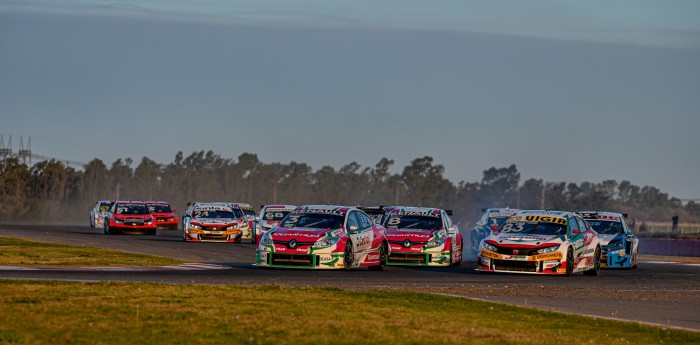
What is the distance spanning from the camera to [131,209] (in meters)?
47.2

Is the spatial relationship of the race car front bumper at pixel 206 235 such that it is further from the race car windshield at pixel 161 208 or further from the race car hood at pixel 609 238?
the race car hood at pixel 609 238

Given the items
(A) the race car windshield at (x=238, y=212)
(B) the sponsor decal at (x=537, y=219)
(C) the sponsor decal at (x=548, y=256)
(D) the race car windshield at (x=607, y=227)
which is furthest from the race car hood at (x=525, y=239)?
(A) the race car windshield at (x=238, y=212)

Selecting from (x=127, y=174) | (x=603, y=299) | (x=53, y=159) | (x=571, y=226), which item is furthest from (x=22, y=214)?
(x=603, y=299)

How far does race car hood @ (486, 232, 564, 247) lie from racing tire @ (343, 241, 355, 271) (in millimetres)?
2894

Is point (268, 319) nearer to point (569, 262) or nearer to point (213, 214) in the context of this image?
point (569, 262)

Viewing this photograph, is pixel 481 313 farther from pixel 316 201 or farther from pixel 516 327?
pixel 316 201

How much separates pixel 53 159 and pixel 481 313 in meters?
105

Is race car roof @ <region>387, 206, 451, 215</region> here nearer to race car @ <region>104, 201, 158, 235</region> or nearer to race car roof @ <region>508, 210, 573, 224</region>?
race car roof @ <region>508, 210, 573, 224</region>

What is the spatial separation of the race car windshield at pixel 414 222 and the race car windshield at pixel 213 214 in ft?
39.6

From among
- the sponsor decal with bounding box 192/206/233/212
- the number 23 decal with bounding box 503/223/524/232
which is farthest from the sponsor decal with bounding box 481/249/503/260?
the sponsor decal with bounding box 192/206/233/212

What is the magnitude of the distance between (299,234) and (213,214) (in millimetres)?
16389

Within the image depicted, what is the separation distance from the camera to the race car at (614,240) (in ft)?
102

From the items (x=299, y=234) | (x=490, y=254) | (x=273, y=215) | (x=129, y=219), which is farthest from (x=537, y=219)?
(x=129, y=219)

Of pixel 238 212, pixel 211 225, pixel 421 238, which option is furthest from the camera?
pixel 238 212
